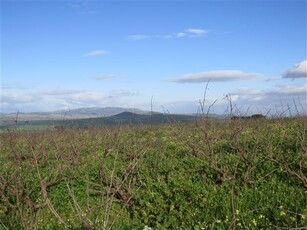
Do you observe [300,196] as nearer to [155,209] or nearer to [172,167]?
[155,209]

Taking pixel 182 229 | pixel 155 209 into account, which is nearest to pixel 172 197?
pixel 155 209

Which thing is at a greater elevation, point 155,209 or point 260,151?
point 260,151

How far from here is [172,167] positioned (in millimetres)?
10461

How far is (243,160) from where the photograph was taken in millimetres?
9797

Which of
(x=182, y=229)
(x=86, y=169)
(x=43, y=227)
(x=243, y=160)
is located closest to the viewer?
(x=182, y=229)

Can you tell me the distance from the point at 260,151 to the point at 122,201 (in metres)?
4.37

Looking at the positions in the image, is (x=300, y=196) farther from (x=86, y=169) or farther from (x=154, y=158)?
(x=86, y=169)

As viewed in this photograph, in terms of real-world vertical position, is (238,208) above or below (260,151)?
below

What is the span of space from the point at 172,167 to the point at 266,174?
2.57 meters

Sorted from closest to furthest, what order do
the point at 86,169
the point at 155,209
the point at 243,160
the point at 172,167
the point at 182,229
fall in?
the point at 182,229 → the point at 155,209 → the point at 243,160 → the point at 172,167 → the point at 86,169

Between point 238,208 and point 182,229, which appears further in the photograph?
point 238,208

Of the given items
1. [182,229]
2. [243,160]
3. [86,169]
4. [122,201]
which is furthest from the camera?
[86,169]

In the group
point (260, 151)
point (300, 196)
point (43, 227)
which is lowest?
point (43, 227)

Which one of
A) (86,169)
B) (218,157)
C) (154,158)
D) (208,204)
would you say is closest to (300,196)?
(208,204)
